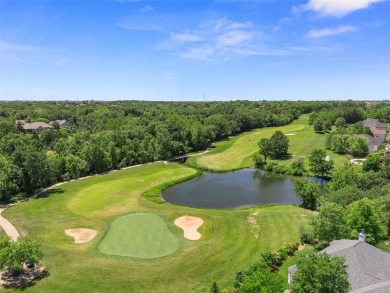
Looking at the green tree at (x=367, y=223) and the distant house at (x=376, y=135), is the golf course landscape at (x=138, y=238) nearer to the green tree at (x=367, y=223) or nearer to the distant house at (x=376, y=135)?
the green tree at (x=367, y=223)

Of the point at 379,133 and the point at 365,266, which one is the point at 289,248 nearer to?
the point at 365,266

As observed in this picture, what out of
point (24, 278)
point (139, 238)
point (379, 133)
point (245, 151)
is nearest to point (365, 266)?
point (139, 238)

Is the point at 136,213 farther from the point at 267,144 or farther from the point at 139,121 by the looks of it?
the point at 139,121

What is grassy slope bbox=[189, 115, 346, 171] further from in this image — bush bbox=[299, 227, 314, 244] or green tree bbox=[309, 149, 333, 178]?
bush bbox=[299, 227, 314, 244]

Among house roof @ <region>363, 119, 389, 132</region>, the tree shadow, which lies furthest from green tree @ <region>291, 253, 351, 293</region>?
house roof @ <region>363, 119, 389, 132</region>

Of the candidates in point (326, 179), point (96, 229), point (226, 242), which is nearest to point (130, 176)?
point (96, 229)
